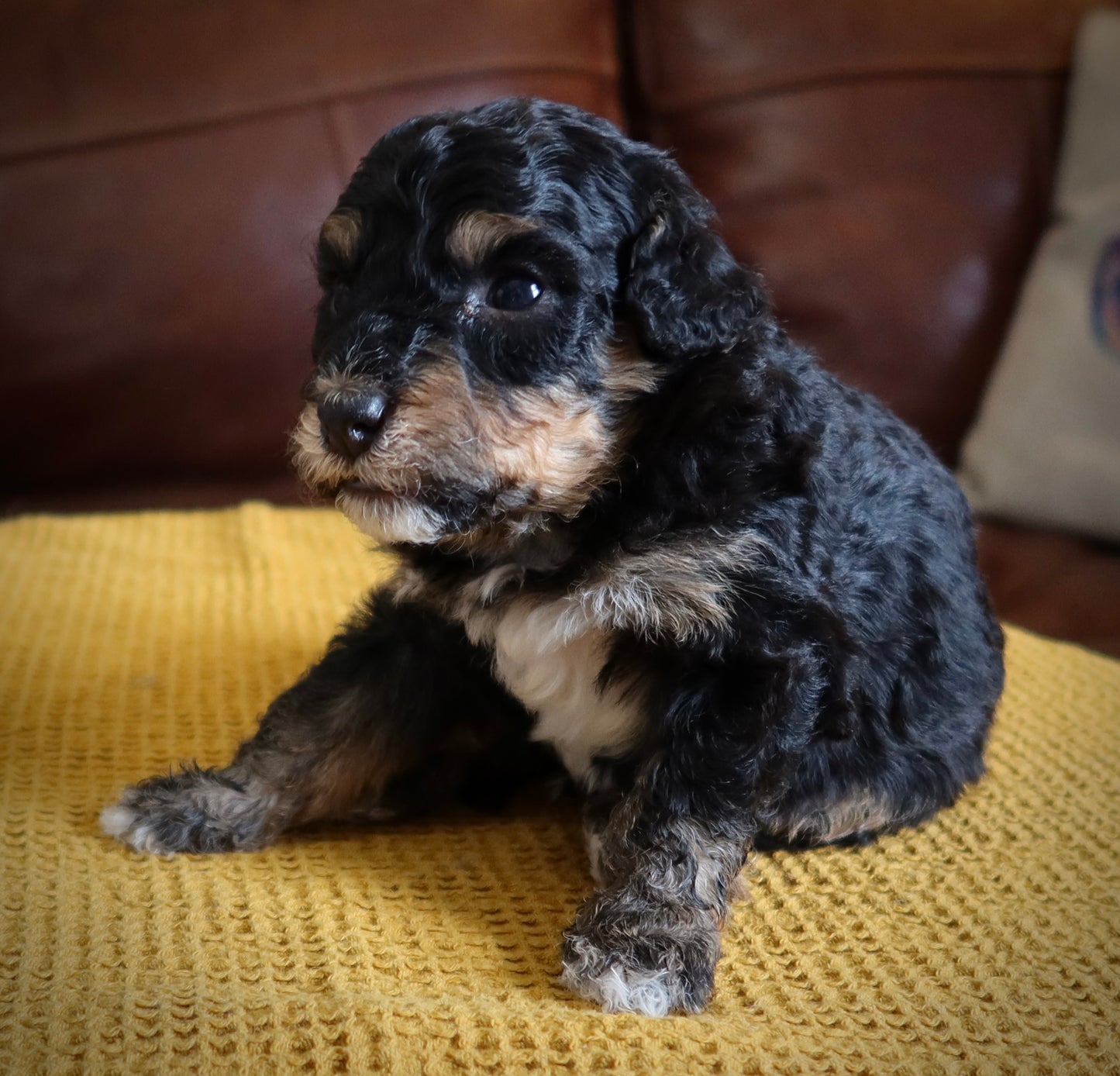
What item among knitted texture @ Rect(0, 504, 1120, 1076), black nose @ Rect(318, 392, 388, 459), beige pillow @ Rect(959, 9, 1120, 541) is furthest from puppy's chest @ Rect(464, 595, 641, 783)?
beige pillow @ Rect(959, 9, 1120, 541)

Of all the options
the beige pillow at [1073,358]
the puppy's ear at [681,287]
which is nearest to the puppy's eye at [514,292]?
the puppy's ear at [681,287]

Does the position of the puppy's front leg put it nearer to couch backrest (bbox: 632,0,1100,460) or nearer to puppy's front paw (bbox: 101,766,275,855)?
puppy's front paw (bbox: 101,766,275,855)

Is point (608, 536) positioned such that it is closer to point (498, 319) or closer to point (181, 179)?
point (498, 319)

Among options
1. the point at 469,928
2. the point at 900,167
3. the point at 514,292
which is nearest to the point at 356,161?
the point at 900,167

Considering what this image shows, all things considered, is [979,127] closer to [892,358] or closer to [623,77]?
[892,358]

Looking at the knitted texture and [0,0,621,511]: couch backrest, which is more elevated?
[0,0,621,511]: couch backrest

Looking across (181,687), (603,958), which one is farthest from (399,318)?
(181,687)

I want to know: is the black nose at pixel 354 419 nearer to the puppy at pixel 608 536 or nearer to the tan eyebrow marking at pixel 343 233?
the puppy at pixel 608 536
